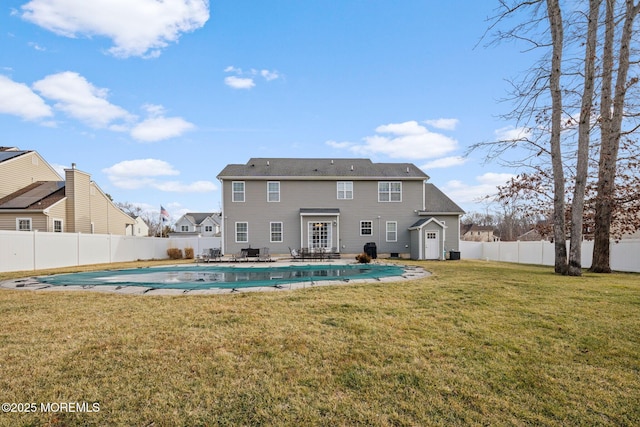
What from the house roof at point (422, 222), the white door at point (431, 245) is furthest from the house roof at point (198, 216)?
the white door at point (431, 245)

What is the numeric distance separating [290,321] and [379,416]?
2.66 meters

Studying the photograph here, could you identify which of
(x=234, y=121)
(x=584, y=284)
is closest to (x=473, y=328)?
(x=584, y=284)

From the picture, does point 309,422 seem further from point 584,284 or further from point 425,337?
point 584,284

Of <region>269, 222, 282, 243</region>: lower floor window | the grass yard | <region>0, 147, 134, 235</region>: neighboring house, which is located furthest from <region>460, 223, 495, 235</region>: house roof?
the grass yard

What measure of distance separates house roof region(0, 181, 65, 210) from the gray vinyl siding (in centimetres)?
1138

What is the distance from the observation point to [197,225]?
54156 millimetres

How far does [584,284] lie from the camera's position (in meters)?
8.98

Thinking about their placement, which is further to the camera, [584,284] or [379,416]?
[584,284]

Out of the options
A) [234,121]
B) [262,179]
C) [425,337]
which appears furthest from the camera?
[262,179]

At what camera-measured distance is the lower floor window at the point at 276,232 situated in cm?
2261

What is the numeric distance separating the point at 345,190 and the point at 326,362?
19.5 meters

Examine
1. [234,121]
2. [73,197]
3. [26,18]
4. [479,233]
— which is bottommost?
[479,233]

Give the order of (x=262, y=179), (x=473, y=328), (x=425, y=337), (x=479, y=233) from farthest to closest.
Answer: (x=479, y=233)
(x=262, y=179)
(x=473, y=328)
(x=425, y=337)

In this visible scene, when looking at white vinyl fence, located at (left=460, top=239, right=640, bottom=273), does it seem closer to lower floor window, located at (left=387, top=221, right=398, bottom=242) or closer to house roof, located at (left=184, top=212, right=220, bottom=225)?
lower floor window, located at (left=387, top=221, right=398, bottom=242)
